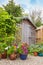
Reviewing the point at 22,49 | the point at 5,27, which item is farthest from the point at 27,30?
the point at 22,49

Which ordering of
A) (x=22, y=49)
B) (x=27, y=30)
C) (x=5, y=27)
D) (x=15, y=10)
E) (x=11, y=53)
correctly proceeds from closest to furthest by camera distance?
(x=11, y=53) < (x=22, y=49) < (x=5, y=27) < (x=27, y=30) < (x=15, y=10)

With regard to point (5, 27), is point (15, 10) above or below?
above

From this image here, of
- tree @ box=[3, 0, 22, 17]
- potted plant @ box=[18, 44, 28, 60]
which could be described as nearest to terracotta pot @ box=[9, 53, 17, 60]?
potted plant @ box=[18, 44, 28, 60]

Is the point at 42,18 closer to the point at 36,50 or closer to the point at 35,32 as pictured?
the point at 35,32

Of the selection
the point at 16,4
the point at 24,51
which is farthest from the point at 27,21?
the point at 24,51

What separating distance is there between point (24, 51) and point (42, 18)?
1979cm

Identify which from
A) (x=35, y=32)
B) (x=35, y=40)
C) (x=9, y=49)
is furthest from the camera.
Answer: (x=35, y=32)

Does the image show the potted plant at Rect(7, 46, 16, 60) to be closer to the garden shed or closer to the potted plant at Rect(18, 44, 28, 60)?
the potted plant at Rect(18, 44, 28, 60)

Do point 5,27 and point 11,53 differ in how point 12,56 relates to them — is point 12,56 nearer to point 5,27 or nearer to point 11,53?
point 11,53

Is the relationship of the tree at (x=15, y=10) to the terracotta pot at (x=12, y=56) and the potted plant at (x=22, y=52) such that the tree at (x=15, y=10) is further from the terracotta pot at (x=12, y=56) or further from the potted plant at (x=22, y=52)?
the terracotta pot at (x=12, y=56)

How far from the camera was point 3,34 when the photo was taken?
1102 centimetres

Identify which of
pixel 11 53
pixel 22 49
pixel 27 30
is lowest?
pixel 11 53

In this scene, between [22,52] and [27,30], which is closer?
[22,52]

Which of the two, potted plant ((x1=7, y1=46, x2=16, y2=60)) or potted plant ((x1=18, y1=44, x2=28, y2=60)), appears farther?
potted plant ((x1=18, y1=44, x2=28, y2=60))
